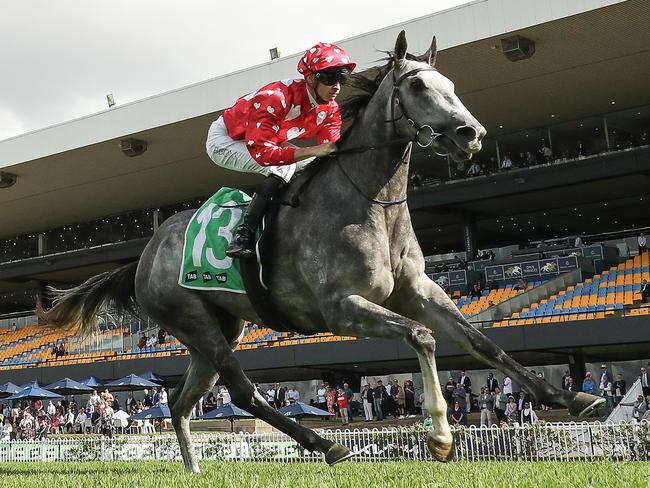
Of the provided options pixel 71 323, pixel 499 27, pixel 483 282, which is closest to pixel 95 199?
pixel 483 282

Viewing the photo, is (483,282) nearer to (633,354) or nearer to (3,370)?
(633,354)

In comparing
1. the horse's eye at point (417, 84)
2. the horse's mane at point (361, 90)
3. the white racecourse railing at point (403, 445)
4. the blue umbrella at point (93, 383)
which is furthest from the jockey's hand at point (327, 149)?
the blue umbrella at point (93, 383)

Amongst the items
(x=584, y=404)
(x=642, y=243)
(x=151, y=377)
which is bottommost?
(x=584, y=404)

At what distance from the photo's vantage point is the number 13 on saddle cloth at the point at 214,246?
6457 mm

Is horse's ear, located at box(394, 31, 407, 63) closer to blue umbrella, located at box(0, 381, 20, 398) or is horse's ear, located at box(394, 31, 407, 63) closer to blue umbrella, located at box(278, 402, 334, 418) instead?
blue umbrella, located at box(278, 402, 334, 418)

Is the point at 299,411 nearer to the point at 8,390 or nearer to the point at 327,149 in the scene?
the point at 8,390

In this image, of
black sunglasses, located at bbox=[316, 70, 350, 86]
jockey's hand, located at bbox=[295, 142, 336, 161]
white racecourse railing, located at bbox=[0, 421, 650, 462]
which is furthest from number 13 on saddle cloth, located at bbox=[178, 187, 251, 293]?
white racecourse railing, located at bbox=[0, 421, 650, 462]

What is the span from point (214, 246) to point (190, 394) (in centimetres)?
160

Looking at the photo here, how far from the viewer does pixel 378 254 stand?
5496mm

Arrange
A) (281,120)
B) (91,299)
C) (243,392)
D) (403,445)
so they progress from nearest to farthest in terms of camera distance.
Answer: (281,120), (243,392), (91,299), (403,445)

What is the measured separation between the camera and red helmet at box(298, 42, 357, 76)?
233 inches

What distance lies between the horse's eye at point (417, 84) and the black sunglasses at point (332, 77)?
60cm

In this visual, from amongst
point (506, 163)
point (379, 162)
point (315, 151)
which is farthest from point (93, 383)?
point (379, 162)

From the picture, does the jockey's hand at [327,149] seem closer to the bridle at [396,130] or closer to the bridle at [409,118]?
the bridle at [396,130]
